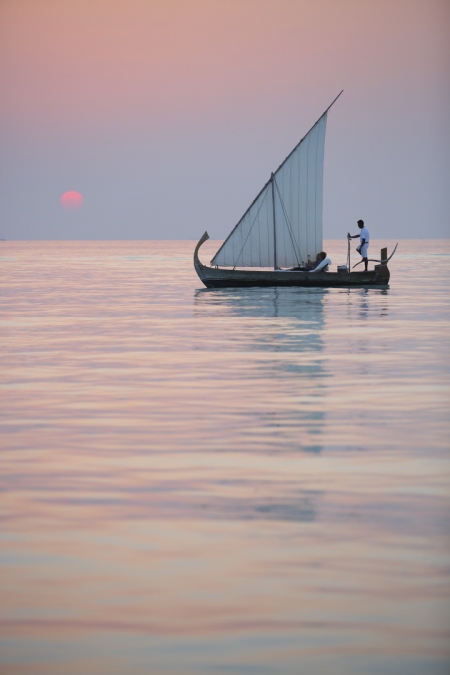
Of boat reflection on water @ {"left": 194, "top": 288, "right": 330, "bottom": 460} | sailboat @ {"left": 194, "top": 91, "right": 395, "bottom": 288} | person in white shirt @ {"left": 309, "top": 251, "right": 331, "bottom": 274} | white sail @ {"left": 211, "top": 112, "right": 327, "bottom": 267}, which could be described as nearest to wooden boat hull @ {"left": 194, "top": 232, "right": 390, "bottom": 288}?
sailboat @ {"left": 194, "top": 91, "right": 395, "bottom": 288}

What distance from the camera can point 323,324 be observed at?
28828 millimetres

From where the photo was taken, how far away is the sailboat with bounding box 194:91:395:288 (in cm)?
4462

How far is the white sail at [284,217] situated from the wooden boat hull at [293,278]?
669 mm

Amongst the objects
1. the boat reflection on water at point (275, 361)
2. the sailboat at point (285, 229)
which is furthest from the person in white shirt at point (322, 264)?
the boat reflection on water at point (275, 361)

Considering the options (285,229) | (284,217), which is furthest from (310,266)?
(284,217)

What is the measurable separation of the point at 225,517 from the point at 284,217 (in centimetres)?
3716

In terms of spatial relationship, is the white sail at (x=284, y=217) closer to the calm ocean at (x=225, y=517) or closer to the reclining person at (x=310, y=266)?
the reclining person at (x=310, y=266)

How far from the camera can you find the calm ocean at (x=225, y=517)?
655cm

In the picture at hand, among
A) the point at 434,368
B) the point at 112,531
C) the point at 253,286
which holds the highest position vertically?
the point at 112,531

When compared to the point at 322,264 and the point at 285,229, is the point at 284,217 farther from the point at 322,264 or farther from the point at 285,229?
the point at 322,264

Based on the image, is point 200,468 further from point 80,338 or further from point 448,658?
point 80,338

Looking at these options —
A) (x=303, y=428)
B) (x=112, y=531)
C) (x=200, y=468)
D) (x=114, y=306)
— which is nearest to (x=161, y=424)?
(x=303, y=428)

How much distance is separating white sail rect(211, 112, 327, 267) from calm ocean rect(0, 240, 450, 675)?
25.2m

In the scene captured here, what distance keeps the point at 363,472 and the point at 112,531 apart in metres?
2.86
